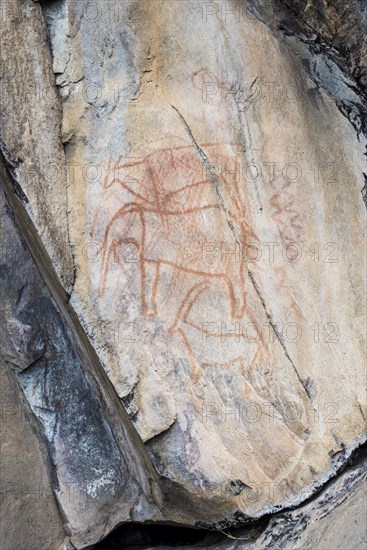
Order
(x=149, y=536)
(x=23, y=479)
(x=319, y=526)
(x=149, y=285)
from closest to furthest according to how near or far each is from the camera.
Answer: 1. (x=319, y=526)
2. (x=23, y=479)
3. (x=149, y=285)
4. (x=149, y=536)

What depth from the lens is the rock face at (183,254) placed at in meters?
2.97

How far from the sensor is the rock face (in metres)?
2.97

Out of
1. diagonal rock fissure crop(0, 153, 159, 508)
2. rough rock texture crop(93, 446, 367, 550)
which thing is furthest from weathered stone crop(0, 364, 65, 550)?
rough rock texture crop(93, 446, 367, 550)

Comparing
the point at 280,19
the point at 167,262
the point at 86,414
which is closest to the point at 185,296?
the point at 167,262

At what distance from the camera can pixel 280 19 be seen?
3.03 m

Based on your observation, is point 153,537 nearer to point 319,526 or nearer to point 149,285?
point 319,526

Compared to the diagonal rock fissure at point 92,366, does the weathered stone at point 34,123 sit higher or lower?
higher

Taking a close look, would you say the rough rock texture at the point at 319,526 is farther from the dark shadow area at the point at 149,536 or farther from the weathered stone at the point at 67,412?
the weathered stone at the point at 67,412

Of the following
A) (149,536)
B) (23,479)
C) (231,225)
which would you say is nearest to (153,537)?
(149,536)

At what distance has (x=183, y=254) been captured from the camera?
3033 millimetres

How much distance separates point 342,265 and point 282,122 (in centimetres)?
63

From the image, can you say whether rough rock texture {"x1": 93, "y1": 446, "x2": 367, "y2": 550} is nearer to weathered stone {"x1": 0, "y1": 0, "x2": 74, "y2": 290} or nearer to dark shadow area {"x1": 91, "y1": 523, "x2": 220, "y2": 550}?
dark shadow area {"x1": 91, "y1": 523, "x2": 220, "y2": 550}

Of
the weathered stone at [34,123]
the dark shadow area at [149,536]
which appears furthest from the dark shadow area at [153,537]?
the weathered stone at [34,123]

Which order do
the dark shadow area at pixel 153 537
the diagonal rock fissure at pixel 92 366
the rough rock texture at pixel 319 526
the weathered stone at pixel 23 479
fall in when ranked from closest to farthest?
the rough rock texture at pixel 319 526 → the weathered stone at pixel 23 479 → the diagonal rock fissure at pixel 92 366 → the dark shadow area at pixel 153 537
